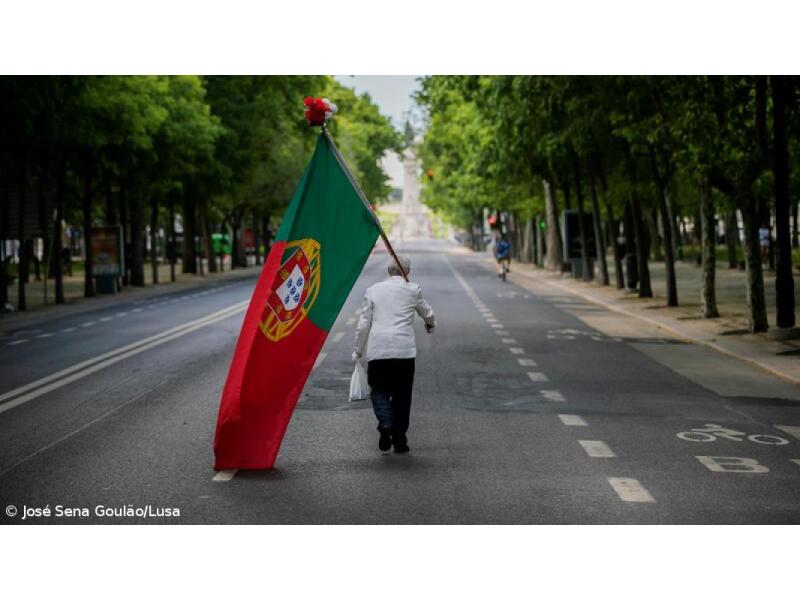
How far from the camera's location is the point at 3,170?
38594mm

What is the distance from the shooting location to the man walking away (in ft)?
35.5

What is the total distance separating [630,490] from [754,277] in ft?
48.9

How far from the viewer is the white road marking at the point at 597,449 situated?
36.6 ft

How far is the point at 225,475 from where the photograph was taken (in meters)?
10.1

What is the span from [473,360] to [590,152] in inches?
890

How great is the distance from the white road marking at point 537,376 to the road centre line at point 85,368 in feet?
18.6

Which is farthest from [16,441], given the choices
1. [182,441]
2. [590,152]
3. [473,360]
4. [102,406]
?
[590,152]

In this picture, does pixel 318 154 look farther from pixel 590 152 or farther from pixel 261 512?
pixel 590 152

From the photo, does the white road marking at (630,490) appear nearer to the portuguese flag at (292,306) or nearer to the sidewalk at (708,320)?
the portuguese flag at (292,306)

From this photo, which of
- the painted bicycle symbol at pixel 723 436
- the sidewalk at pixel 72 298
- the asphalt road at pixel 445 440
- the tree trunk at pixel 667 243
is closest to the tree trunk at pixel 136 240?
the sidewalk at pixel 72 298

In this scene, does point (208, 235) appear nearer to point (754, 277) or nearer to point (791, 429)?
point (754, 277)

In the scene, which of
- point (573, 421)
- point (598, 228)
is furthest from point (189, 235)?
point (573, 421)

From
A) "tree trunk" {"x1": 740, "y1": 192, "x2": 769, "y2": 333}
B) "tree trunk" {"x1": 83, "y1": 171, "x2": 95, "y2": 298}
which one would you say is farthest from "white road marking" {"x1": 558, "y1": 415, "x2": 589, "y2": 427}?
"tree trunk" {"x1": 83, "y1": 171, "x2": 95, "y2": 298}

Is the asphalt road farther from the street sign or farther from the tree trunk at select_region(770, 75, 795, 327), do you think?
the street sign
